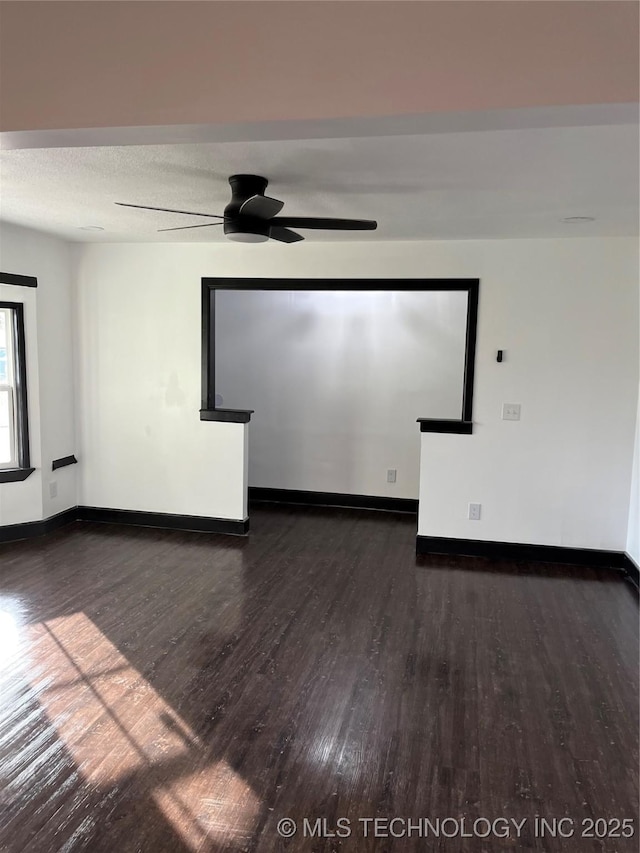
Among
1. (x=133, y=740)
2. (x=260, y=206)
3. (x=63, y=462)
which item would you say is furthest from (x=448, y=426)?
(x=63, y=462)

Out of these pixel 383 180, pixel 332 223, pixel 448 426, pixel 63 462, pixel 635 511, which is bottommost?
pixel 635 511

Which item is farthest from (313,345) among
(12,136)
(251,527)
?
(12,136)

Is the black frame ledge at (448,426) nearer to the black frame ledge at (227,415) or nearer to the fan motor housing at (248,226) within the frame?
the black frame ledge at (227,415)

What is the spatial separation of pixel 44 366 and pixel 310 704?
12.0ft

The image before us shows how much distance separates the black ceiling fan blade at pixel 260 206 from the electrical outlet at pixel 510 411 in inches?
98.7

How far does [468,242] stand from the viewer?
449 cm

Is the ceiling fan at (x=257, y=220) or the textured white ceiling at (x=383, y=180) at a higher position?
the textured white ceiling at (x=383, y=180)

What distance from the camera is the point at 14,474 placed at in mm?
4746

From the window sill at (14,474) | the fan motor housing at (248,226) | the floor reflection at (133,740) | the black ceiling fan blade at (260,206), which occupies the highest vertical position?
the black ceiling fan blade at (260,206)

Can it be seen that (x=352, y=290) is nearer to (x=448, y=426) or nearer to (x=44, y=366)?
(x=448, y=426)

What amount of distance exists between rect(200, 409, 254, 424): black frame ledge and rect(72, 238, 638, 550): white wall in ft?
0.23

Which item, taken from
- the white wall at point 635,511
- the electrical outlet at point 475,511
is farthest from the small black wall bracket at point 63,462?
the white wall at point 635,511

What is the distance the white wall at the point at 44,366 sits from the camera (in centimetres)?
465

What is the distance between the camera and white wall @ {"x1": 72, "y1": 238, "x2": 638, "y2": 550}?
14.4 feet
